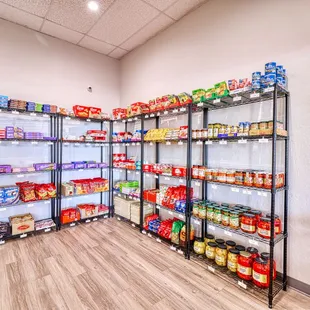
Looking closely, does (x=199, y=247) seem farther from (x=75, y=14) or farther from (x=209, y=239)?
(x=75, y=14)

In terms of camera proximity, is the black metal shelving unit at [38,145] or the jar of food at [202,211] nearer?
the jar of food at [202,211]

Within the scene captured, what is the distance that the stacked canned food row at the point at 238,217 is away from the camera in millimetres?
2166

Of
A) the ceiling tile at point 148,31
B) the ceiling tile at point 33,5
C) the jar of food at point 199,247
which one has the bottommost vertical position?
the jar of food at point 199,247

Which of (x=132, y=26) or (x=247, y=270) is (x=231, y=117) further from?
(x=132, y=26)

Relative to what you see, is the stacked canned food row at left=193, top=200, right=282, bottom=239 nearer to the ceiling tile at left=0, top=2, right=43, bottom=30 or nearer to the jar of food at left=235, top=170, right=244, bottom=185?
the jar of food at left=235, top=170, right=244, bottom=185

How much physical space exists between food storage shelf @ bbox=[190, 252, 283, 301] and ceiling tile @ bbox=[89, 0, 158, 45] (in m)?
3.81

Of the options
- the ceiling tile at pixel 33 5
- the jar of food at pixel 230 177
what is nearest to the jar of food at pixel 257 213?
the jar of food at pixel 230 177

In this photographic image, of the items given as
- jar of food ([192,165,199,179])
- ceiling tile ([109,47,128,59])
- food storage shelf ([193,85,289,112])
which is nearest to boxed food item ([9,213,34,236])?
jar of food ([192,165,199,179])

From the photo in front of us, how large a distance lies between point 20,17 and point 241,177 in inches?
171

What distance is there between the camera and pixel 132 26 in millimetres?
3686

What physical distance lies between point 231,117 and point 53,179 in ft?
11.3

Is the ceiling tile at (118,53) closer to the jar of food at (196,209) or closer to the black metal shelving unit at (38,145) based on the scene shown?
the black metal shelving unit at (38,145)

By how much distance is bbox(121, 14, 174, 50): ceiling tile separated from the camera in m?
3.52

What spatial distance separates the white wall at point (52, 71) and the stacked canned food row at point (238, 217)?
11.2 ft
